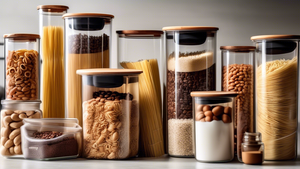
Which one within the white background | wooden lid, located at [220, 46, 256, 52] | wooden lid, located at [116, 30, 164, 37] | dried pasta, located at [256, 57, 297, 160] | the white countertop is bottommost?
the white countertop

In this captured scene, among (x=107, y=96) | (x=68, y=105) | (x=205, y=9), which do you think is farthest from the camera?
(x=205, y=9)

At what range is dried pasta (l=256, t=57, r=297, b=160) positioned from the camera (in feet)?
3.46

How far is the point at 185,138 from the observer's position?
111 cm

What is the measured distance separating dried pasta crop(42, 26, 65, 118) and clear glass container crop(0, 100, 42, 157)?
0.31 feet

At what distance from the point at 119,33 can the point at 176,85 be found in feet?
0.81

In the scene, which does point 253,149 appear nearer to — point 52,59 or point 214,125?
point 214,125

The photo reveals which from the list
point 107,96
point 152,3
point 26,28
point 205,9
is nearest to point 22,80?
point 107,96

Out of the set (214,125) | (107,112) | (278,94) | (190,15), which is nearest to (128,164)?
(107,112)

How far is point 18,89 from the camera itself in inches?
43.9

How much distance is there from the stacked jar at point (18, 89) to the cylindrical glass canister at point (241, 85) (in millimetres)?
574

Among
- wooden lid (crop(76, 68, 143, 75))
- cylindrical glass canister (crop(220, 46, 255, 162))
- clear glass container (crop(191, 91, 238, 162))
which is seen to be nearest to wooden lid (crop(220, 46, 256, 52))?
cylindrical glass canister (crop(220, 46, 255, 162))

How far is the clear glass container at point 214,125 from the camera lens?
1018mm

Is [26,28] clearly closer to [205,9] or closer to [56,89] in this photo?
[56,89]

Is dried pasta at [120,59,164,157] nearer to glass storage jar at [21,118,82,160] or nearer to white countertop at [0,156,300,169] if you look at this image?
white countertop at [0,156,300,169]
